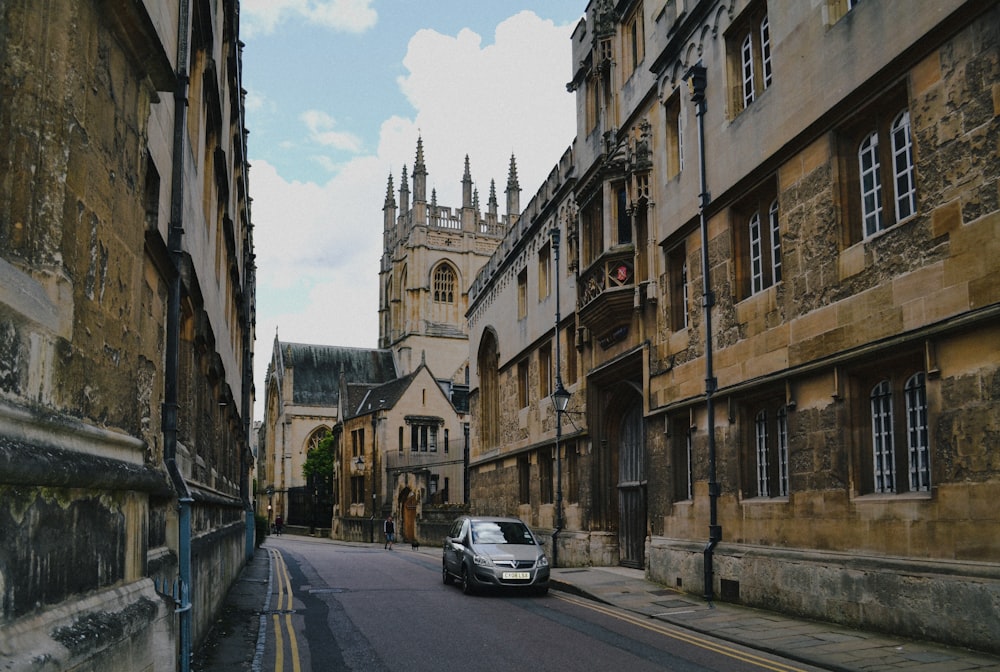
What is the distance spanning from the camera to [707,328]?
16.3 m

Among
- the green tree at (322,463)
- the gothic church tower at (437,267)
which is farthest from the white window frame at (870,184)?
the gothic church tower at (437,267)

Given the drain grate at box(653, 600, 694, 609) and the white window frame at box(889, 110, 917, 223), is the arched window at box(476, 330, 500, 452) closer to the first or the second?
the drain grate at box(653, 600, 694, 609)

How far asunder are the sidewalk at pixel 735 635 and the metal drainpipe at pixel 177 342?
68.2 inches

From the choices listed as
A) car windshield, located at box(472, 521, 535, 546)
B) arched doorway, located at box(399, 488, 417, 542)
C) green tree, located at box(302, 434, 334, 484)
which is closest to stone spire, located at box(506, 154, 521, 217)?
green tree, located at box(302, 434, 334, 484)

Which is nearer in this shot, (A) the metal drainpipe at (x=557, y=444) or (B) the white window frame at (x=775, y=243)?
(B) the white window frame at (x=775, y=243)

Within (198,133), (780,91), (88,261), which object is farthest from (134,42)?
(780,91)

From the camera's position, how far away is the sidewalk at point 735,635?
9.23 metres

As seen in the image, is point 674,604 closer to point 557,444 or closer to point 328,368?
point 557,444

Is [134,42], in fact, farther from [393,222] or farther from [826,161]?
[393,222]

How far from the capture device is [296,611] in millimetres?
14938

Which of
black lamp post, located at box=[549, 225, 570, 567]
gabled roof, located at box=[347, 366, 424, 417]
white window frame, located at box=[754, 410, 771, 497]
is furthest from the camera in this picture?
gabled roof, located at box=[347, 366, 424, 417]

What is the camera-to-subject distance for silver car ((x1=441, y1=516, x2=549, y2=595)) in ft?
55.3

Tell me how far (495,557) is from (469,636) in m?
5.27

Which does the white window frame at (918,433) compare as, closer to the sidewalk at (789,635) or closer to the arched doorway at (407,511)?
the sidewalk at (789,635)
